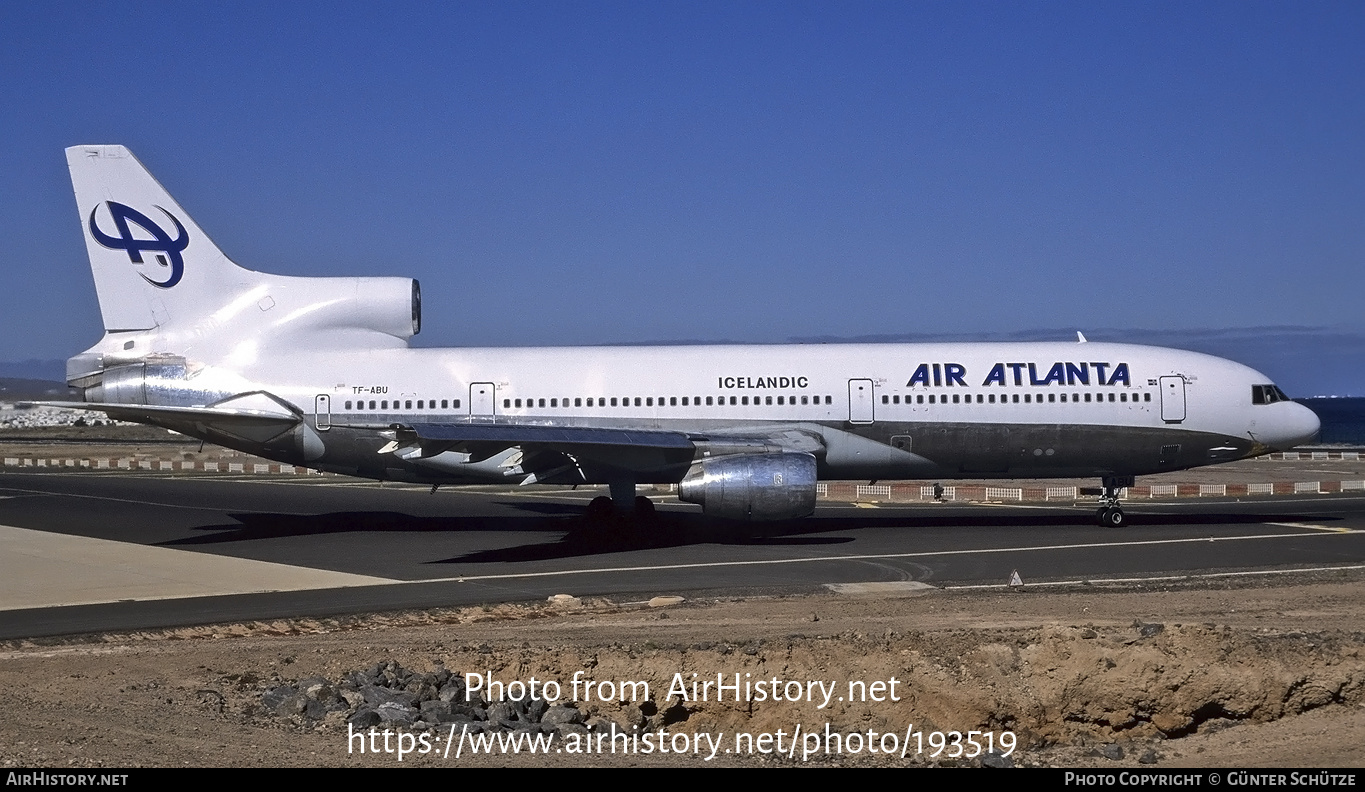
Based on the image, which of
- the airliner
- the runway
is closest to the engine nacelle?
the runway

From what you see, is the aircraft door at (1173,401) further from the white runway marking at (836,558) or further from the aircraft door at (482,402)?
the aircraft door at (482,402)

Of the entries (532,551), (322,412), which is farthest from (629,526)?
(322,412)

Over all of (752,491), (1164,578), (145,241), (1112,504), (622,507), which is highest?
(145,241)

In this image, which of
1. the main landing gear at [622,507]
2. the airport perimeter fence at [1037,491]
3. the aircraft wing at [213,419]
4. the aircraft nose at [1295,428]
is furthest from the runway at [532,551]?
the aircraft wing at [213,419]

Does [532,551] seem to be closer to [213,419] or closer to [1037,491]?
[213,419]

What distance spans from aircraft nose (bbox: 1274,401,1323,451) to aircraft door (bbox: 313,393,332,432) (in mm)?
22105

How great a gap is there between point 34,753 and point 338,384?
18793mm

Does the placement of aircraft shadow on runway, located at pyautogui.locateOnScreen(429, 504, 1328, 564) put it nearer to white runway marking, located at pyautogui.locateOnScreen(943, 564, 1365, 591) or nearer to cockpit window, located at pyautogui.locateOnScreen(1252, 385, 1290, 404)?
cockpit window, located at pyautogui.locateOnScreen(1252, 385, 1290, 404)

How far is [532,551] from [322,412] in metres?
6.10

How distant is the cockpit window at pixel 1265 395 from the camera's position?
28562 mm

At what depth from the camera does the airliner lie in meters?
27.8

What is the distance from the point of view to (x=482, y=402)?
28109 millimetres

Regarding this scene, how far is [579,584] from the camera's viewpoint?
70.5ft

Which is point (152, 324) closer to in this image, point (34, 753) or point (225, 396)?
point (225, 396)
